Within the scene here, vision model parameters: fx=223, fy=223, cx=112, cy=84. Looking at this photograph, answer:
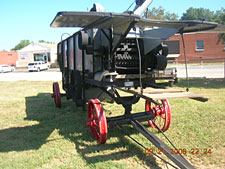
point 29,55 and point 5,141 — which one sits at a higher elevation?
point 29,55

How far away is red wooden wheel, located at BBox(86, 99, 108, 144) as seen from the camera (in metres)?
3.79

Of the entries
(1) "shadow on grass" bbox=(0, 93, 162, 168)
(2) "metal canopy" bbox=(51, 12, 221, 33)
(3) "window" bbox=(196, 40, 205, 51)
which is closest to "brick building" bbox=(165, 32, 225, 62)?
(3) "window" bbox=(196, 40, 205, 51)

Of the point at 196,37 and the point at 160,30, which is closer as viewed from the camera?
the point at 160,30

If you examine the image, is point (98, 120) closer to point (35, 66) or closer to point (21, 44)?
Result: point (35, 66)

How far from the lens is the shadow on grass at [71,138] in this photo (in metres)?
3.71

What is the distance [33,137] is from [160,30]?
334 centimetres

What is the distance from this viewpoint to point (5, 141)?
4.47 meters

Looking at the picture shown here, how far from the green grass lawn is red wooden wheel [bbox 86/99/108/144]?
196mm

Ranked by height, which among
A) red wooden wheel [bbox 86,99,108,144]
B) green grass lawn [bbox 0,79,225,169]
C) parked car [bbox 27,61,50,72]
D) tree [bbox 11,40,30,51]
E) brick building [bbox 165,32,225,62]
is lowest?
green grass lawn [bbox 0,79,225,169]

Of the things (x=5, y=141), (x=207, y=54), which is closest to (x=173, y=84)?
(x=5, y=141)

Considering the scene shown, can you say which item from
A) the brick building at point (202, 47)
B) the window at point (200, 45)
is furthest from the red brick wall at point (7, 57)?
the window at point (200, 45)

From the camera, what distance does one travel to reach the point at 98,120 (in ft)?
12.5

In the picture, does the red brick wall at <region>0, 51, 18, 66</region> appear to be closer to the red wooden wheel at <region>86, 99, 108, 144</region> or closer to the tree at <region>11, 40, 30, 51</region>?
the tree at <region>11, 40, 30, 51</region>

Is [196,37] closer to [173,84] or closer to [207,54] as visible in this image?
[207,54]
